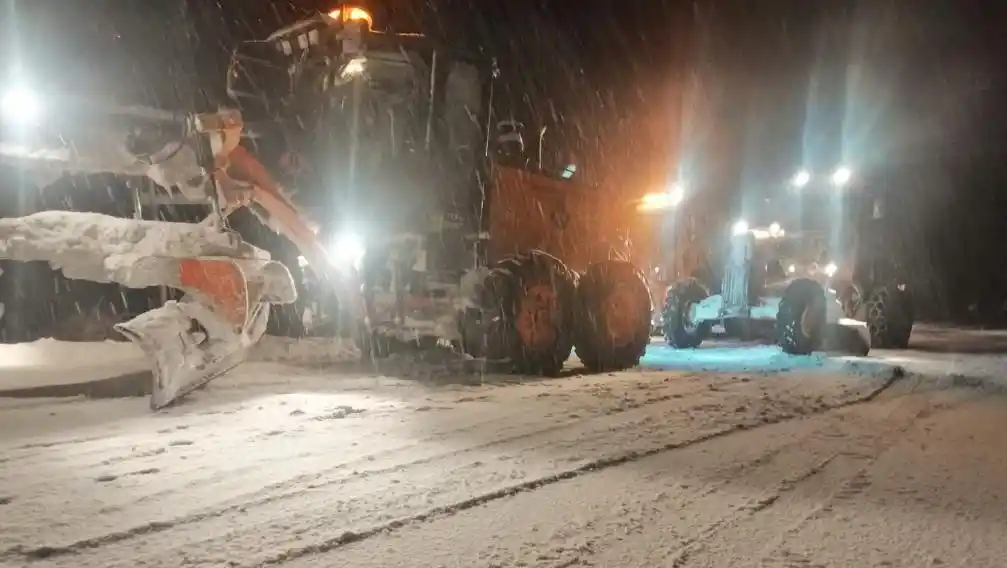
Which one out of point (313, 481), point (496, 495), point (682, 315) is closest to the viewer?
point (496, 495)

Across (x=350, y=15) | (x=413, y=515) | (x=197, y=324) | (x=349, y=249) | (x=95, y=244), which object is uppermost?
(x=350, y=15)

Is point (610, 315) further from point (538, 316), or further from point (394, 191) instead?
point (394, 191)

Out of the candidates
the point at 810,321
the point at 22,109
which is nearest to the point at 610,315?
the point at 810,321

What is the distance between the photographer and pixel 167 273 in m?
6.73

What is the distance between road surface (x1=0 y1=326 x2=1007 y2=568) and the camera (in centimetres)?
351

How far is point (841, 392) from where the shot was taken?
8.52m

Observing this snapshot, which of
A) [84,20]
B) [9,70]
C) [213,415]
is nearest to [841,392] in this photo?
[213,415]

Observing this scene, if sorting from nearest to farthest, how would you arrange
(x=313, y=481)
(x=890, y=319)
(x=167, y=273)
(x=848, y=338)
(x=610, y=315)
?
(x=313, y=481)
(x=167, y=273)
(x=610, y=315)
(x=848, y=338)
(x=890, y=319)

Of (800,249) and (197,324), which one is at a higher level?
(800,249)

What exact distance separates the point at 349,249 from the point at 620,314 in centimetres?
337

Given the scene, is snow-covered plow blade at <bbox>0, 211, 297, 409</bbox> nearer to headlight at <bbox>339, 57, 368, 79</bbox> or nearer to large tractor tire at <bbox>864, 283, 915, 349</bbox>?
headlight at <bbox>339, 57, 368, 79</bbox>

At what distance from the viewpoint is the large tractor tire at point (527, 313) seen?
889cm

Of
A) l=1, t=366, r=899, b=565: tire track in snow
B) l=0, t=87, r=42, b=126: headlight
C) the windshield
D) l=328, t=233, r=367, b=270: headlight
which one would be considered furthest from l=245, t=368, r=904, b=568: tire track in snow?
the windshield

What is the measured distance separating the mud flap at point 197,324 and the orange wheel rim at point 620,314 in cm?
419
